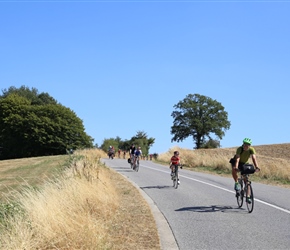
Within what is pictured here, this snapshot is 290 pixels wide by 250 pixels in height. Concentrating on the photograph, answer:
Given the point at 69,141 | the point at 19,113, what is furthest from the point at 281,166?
the point at 19,113

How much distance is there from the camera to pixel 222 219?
1035 centimetres

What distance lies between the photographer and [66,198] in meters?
10.1

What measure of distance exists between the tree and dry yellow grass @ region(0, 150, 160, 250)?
77984 millimetres

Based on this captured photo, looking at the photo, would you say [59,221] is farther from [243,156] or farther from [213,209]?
[243,156]

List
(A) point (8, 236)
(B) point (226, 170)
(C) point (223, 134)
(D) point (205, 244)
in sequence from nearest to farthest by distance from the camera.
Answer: (A) point (8, 236), (D) point (205, 244), (B) point (226, 170), (C) point (223, 134)

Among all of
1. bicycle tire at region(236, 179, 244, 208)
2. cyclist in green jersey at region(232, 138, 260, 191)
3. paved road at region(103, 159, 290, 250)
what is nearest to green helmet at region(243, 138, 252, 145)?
cyclist in green jersey at region(232, 138, 260, 191)

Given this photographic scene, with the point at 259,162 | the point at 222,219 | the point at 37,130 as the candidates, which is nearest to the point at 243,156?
the point at 222,219

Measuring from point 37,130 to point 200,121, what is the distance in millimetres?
32244

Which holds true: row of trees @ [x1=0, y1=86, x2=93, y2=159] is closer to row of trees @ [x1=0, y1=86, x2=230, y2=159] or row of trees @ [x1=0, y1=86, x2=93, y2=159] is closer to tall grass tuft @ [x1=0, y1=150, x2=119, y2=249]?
row of trees @ [x1=0, y1=86, x2=230, y2=159]

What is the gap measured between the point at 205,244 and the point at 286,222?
2972 millimetres

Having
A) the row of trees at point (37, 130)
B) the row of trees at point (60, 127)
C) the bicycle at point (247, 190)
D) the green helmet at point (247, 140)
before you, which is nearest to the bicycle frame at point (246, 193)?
the bicycle at point (247, 190)

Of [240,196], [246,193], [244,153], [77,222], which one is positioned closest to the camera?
[77,222]

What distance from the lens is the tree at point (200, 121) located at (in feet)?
294

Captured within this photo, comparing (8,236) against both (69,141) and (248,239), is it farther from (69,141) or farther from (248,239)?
(69,141)
